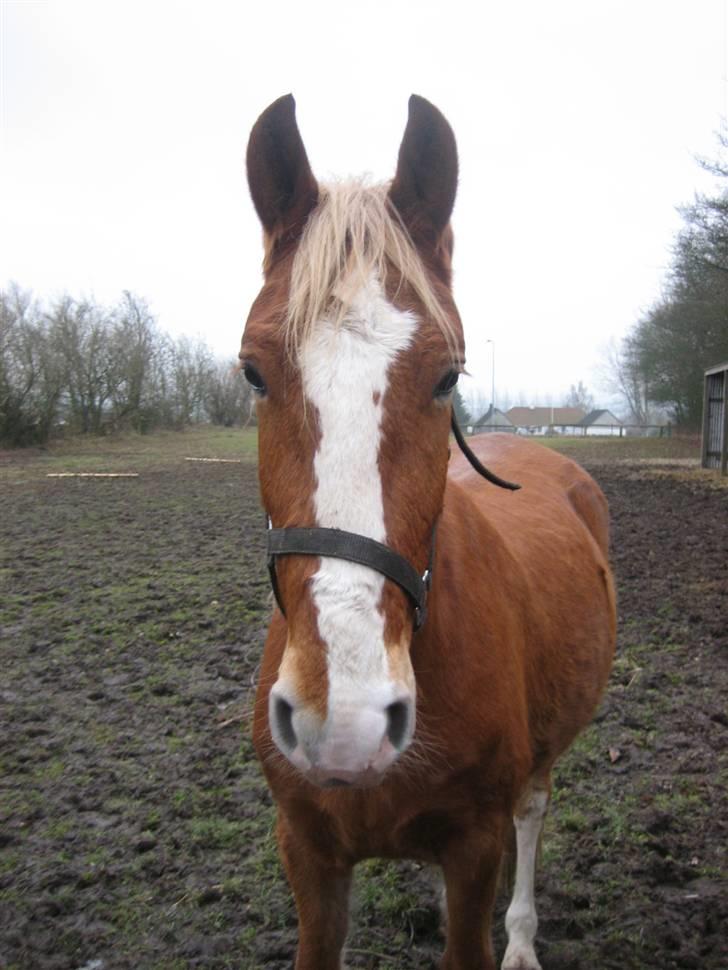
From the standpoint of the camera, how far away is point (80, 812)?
3.94 metres

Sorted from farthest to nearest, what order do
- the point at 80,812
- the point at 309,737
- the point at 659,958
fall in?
the point at 80,812
the point at 659,958
the point at 309,737

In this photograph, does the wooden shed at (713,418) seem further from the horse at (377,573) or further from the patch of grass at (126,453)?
the horse at (377,573)

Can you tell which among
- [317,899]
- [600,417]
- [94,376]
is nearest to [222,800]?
[317,899]

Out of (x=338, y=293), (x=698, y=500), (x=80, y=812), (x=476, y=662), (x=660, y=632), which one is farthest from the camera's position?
(x=698, y=500)

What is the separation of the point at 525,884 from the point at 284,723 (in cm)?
206

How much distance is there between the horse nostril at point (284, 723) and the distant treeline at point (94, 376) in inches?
1085

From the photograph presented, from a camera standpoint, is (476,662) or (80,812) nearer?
(476,662)

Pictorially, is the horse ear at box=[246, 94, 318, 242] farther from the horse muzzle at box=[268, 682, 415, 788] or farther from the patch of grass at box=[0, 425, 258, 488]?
the patch of grass at box=[0, 425, 258, 488]

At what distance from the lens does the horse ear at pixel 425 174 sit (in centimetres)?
214

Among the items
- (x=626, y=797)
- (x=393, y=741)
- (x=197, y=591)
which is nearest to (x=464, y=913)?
(x=393, y=741)

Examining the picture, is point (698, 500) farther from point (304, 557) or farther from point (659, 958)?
point (304, 557)

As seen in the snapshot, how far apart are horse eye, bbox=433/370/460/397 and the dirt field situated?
2.25 meters

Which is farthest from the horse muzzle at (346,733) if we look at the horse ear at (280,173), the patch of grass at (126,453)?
→ the patch of grass at (126,453)

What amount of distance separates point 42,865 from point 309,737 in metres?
2.67
